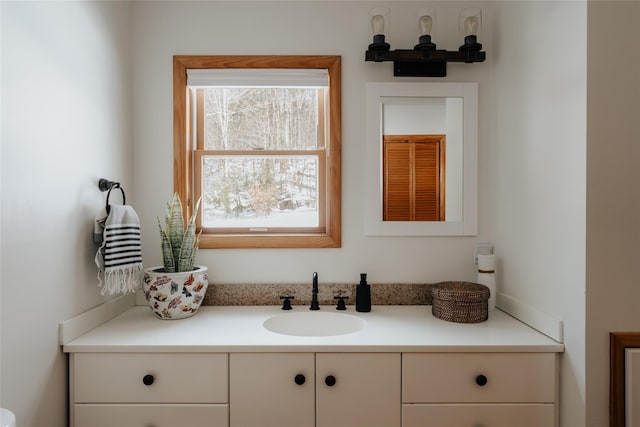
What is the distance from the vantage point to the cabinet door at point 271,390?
4.49ft

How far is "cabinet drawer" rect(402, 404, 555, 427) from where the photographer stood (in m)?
1.38

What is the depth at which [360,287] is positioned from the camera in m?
1.80

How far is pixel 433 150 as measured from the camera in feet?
6.23

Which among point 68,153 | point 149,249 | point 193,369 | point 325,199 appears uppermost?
point 68,153

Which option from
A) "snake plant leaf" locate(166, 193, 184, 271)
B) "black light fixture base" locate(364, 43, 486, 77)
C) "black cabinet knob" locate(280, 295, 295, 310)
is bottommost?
"black cabinet knob" locate(280, 295, 295, 310)

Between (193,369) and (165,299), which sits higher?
(165,299)

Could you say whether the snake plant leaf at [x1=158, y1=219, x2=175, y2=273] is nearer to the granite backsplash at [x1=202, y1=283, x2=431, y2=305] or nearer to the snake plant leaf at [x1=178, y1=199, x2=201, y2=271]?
the snake plant leaf at [x1=178, y1=199, x2=201, y2=271]

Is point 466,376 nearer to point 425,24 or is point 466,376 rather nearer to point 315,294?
point 315,294

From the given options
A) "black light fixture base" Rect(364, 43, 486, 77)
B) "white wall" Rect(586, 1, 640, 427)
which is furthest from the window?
"white wall" Rect(586, 1, 640, 427)

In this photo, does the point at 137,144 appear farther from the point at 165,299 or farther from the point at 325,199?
the point at 325,199

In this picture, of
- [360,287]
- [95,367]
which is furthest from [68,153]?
[360,287]

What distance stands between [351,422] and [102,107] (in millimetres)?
1655

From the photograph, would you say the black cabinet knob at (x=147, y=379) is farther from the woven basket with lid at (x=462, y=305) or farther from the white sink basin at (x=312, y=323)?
the woven basket with lid at (x=462, y=305)

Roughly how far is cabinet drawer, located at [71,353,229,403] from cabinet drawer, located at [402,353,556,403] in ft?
2.27
